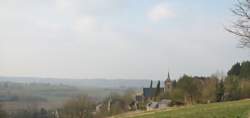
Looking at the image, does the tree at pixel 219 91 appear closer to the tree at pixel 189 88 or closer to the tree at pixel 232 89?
the tree at pixel 232 89

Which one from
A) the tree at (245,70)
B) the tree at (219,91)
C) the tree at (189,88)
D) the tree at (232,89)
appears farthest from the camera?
the tree at (245,70)

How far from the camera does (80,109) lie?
95.3 meters

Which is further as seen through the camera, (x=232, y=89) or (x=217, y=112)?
(x=232, y=89)

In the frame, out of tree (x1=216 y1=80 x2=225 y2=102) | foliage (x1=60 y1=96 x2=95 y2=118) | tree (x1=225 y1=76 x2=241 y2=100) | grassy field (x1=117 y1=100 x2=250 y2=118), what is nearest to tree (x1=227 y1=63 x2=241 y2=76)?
tree (x1=225 y1=76 x2=241 y2=100)

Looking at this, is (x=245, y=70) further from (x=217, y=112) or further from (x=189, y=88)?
(x=217, y=112)

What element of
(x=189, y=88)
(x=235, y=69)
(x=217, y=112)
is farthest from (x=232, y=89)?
(x=217, y=112)

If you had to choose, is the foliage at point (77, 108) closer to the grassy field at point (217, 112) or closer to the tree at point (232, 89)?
the tree at point (232, 89)

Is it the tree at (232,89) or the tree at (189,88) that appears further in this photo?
the tree at (189,88)

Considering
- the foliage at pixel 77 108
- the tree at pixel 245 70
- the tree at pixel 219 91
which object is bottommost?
the foliage at pixel 77 108

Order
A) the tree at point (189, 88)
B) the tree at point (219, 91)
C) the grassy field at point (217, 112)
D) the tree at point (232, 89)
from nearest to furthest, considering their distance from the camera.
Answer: the grassy field at point (217, 112) < the tree at point (232, 89) < the tree at point (219, 91) < the tree at point (189, 88)

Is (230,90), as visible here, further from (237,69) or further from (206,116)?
(206,116)

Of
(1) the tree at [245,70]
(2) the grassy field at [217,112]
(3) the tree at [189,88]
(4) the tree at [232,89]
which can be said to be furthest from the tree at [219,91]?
(2) the grassy field at [217,112]

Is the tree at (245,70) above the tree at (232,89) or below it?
above

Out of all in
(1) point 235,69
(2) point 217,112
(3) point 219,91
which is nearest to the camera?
(2) point 217,112
